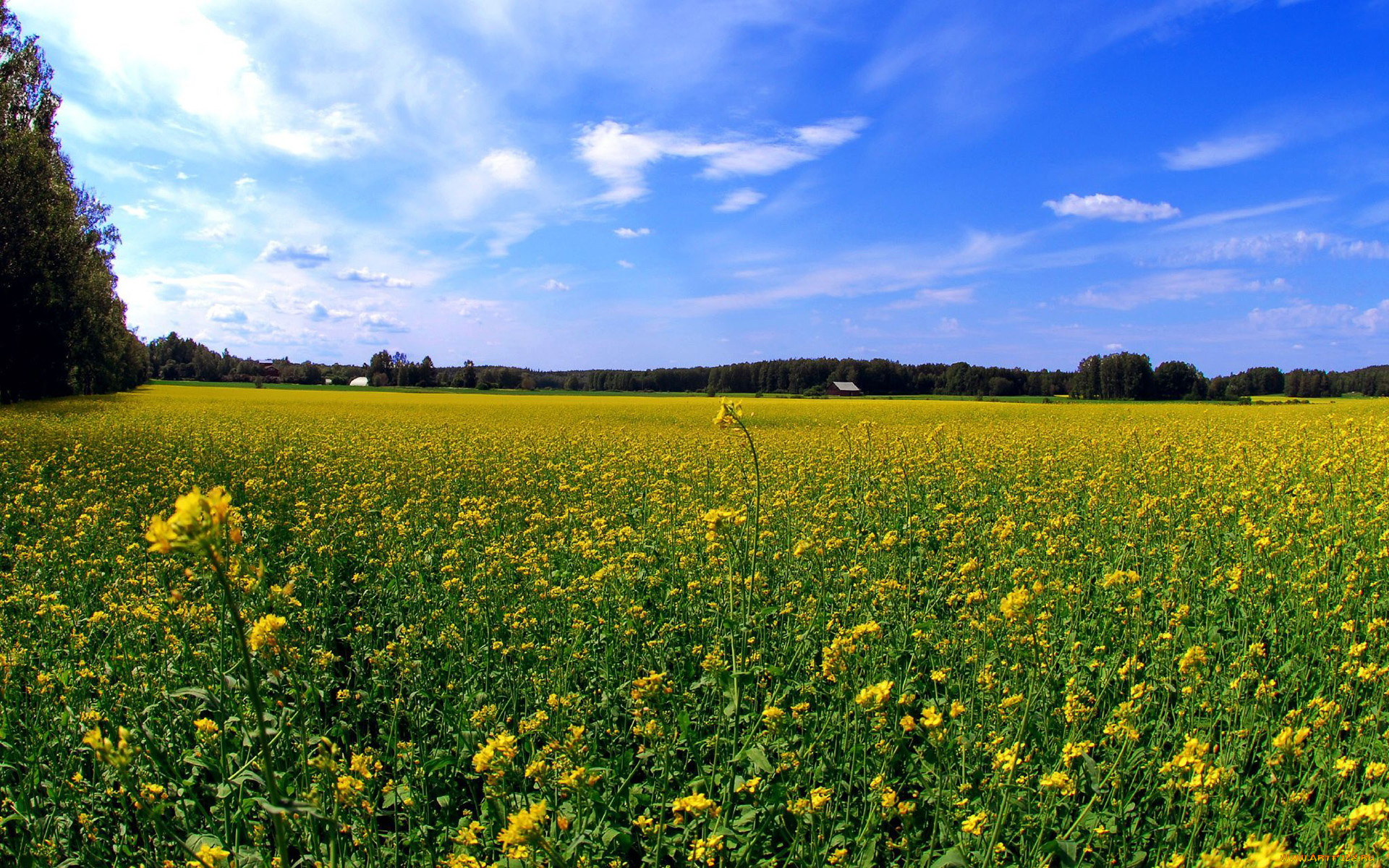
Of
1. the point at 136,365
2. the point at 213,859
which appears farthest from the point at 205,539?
the point at 136,365

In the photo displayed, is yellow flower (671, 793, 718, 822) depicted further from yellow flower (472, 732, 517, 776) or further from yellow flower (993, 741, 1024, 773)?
yellow flower (993, 741, 1024, 773)

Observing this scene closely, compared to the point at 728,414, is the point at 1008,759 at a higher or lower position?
lower

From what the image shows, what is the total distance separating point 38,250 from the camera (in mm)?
24031

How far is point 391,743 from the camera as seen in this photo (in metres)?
3.28

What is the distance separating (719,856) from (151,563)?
4.91 m

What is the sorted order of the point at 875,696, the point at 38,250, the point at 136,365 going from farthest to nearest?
the point at 136,365 < the point at 38,250 < the point at 875,696

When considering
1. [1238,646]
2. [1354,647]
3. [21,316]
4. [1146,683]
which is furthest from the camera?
[21,316]

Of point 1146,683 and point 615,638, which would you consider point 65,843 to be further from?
point 1146,683

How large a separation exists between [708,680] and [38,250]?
105 ft

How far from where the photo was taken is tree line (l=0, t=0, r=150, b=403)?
22969mm

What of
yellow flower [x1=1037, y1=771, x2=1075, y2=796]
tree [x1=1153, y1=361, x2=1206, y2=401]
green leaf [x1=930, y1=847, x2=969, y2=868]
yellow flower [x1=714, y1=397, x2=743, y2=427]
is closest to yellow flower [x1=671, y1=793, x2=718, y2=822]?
green leaf [x1=930, y1=847, x2=969, y2=868]

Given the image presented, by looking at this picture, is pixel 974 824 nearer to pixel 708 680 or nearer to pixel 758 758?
pixel 758 758

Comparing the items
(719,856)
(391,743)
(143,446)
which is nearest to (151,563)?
(391,743)

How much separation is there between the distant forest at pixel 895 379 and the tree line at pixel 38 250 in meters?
44.6
